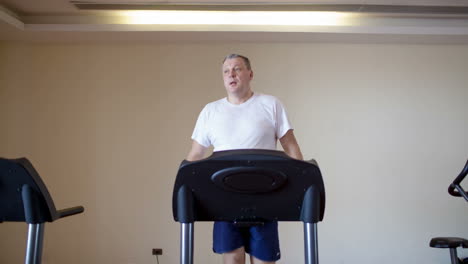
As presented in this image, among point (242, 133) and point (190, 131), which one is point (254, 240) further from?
point (190, 131)

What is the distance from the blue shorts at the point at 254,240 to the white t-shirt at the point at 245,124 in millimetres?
348

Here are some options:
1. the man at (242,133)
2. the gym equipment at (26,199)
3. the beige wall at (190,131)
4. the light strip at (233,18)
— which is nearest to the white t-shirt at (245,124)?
the man at (242,133)

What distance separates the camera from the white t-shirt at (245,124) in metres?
1.84

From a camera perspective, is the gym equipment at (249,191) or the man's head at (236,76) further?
the man's head at (236,76)

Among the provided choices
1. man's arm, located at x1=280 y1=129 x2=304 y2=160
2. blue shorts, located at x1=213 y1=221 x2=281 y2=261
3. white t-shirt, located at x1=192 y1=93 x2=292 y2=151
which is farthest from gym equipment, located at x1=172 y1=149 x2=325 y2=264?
man's arm, located at x1=280 y1=129 x2=304 y2=160

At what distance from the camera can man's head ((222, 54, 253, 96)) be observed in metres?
1.91

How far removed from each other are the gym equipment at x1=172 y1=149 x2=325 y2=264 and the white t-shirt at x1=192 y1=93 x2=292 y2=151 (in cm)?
46

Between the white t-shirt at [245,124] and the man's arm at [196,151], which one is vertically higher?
the white t-shirt at [245,124]

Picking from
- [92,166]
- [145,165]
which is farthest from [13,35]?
[145,165]

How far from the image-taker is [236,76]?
1.92 metres

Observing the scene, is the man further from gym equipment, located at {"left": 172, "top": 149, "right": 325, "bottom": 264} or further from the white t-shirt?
gym equipment, located at {"left": 172, "top": 149, "right": 325, "bottom": 264}

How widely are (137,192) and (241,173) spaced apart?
2564mm

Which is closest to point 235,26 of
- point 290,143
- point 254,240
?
point 290,143

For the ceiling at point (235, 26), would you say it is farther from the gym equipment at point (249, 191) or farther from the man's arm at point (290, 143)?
the gym equipment at point (249, 191)
